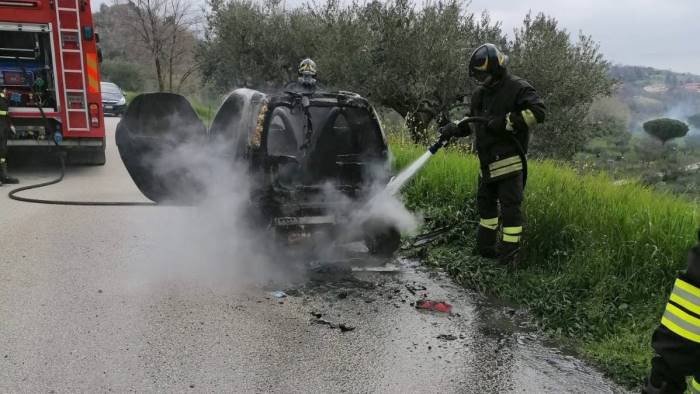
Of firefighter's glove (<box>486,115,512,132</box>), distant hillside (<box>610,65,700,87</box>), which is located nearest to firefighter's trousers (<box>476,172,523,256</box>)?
firefighter's glove (<box>486,115,512,132</box>)

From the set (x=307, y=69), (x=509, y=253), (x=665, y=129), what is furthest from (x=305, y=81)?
(x=665, y=129)

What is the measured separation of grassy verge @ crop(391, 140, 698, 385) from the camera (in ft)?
11.8

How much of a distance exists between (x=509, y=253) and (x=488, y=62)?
5.67 feet

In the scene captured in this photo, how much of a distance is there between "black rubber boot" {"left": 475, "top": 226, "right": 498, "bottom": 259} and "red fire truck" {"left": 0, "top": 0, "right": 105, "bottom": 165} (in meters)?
7.26

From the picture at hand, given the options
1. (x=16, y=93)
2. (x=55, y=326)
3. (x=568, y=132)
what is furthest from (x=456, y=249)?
(x=568, y=132)

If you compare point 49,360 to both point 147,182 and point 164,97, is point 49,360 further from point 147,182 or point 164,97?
point 164,97

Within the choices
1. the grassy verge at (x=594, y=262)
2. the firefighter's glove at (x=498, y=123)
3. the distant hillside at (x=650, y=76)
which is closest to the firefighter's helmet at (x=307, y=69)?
the firefighter's glove at (x=498, y=123)

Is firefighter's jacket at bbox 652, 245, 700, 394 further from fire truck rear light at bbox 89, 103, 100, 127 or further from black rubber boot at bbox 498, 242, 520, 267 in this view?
fire truck rear light at bbox 89, 103, 100, 127

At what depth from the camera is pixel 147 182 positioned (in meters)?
5.73

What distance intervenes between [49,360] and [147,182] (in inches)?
113

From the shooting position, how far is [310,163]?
16.0 feet

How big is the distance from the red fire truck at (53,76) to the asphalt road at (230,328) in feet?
12.7

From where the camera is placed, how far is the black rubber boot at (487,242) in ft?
16.1

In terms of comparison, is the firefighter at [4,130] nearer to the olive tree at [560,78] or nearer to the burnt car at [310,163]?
the burnt car at [310,163]
